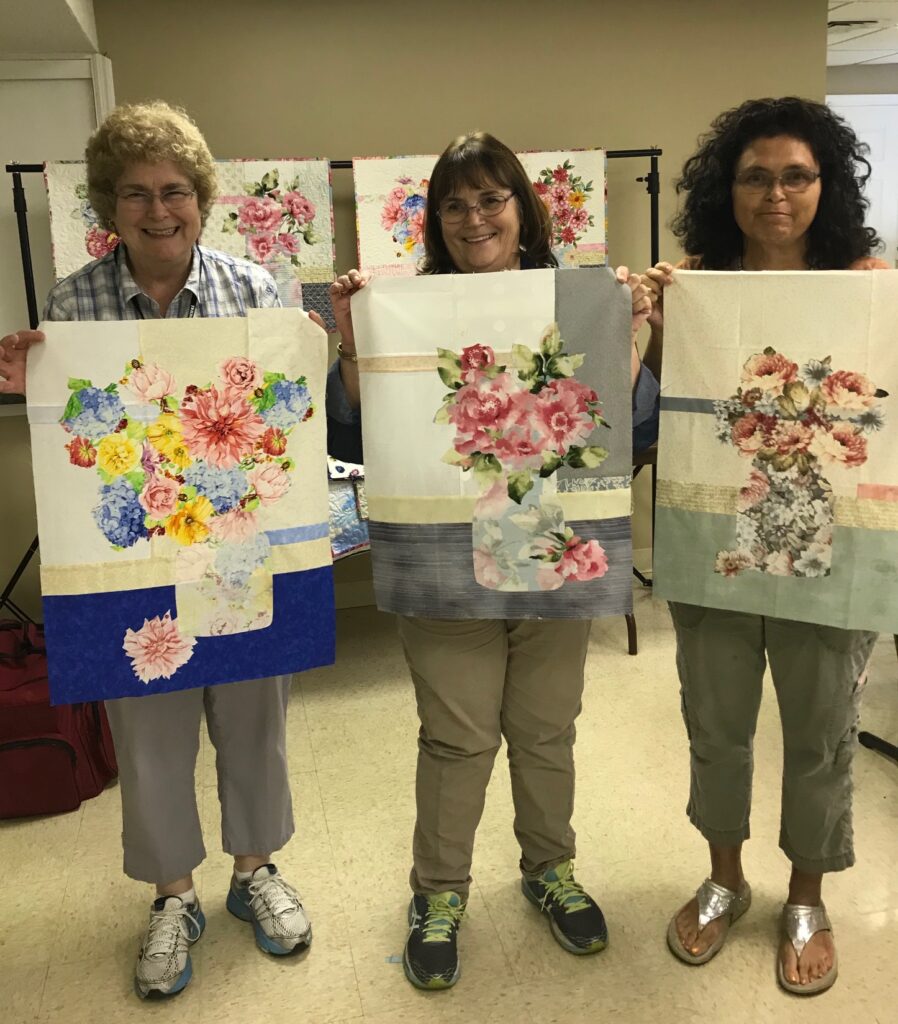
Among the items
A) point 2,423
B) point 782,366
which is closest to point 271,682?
point 782,366

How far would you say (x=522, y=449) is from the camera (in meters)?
1.41

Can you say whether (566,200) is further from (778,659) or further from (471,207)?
(778,659)

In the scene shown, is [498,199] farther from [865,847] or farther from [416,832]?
[865,847]

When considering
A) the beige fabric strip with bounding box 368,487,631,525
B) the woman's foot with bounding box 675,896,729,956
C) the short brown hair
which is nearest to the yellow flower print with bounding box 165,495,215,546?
the beige fabric strip with bounding box 368,487,631,525

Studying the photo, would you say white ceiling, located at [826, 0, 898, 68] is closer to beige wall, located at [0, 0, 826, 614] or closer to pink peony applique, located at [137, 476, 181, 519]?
beige wall, located at [0, 0, 826, 614]

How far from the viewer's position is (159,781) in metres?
1.54

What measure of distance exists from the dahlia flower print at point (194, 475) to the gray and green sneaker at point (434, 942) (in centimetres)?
59

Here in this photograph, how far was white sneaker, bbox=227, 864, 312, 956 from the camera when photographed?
163 centimetres

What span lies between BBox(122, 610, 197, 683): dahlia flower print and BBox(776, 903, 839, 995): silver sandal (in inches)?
45.1

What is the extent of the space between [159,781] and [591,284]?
1.10 m

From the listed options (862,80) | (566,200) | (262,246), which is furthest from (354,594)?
(862,80)

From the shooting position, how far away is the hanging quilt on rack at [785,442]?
1.34 m

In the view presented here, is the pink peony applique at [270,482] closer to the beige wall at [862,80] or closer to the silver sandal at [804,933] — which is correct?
the silver sandal at [804,933]

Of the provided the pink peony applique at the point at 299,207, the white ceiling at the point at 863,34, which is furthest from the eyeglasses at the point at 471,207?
the white ceiling at the point at 863,34
